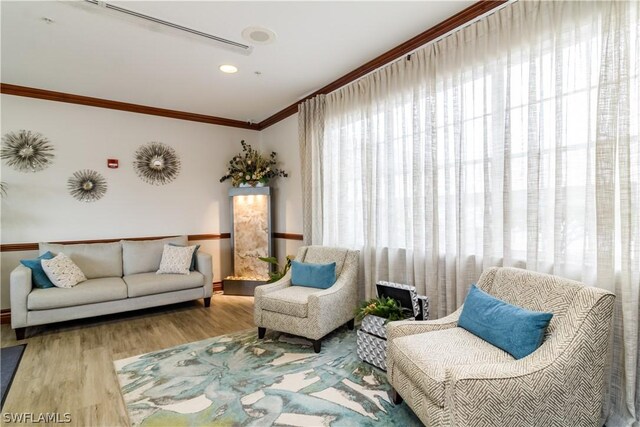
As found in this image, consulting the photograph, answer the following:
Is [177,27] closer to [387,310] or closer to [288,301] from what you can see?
[288,301]

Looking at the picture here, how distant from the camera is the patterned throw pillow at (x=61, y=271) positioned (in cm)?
333

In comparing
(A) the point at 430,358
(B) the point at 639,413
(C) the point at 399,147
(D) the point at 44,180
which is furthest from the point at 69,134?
(B) the point at 639,413

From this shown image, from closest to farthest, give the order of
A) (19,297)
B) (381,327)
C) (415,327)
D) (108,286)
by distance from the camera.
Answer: (415,327) → (381,327) → (19,297) → (108,286)

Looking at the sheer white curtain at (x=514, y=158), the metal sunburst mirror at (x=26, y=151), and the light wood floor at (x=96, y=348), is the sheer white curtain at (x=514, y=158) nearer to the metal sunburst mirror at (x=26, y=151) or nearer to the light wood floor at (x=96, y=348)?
the light wood floor at (x=96, y=348)

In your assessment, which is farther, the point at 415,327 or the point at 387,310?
the point at 387,310

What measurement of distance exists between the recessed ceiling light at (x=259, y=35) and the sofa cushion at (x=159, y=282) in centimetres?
285

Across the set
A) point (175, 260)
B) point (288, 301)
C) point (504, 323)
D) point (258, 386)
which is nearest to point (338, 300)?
point (288, 301)

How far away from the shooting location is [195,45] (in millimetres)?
2785

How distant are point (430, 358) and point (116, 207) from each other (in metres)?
4.35

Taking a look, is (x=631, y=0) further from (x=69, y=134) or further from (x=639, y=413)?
(x=69, y=134)

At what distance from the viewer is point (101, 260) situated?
12.8 ft

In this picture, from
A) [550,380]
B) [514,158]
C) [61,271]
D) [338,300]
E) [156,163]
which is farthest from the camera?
[156,163]

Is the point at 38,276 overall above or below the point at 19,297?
above

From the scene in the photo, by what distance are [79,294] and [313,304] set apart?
8.41 feet
